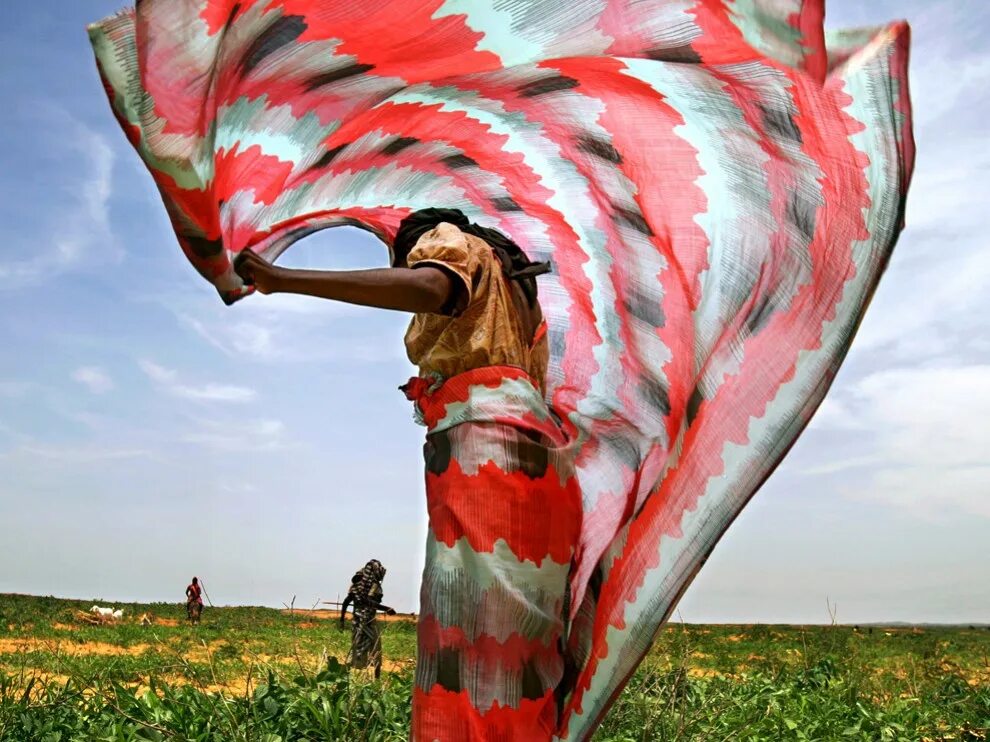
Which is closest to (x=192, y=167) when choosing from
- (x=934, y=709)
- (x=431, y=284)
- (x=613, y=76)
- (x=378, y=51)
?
(x=431, y=284)

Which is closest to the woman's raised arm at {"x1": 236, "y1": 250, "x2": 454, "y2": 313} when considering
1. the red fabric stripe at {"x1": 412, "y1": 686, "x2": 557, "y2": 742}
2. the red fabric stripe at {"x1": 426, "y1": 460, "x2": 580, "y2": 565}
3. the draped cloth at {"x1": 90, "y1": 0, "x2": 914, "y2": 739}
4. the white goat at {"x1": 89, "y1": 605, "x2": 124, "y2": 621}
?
the draped cloth at {"x1": 90, "y1": 0, "x2": 914, "y2": 739}

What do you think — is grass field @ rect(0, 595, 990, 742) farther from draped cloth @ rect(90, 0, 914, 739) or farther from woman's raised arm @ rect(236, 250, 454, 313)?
woman's raised arm @ rect(236, 250, 454, 313)

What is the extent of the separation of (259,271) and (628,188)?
43.9 inches

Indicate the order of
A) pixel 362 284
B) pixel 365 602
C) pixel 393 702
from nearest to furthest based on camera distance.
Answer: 1. pixel 362 284
2. pixel 393 702
3. pixel 365 602

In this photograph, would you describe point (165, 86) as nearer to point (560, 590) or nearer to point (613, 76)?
point (613, 76)

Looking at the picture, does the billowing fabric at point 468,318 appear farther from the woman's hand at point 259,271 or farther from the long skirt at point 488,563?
the woman's hand at point 259,271

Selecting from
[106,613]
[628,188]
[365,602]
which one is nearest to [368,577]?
[365,602]

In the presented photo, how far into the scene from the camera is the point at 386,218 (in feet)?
8.85

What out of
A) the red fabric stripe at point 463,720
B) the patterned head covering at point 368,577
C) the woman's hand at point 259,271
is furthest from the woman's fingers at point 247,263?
the patterned head covering at point 368,577

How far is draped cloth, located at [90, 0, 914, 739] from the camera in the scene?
2.33m

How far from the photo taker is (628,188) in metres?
2.71

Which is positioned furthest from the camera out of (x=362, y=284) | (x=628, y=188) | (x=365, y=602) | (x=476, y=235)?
(x=365, y=602)

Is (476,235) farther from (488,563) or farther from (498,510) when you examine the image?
(488,563)

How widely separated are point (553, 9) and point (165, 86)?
0.96 m
